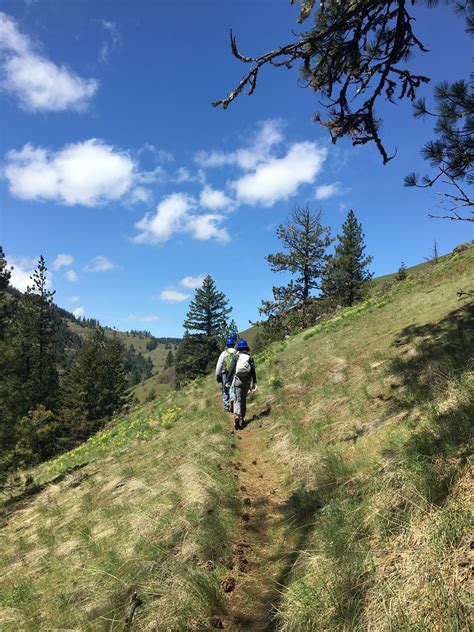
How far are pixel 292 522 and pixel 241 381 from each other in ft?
20.3

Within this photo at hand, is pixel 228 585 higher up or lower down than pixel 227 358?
lower down

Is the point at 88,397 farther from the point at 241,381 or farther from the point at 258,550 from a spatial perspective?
the point at 258,550

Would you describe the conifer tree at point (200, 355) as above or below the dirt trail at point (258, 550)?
above

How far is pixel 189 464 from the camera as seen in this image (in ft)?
25.2

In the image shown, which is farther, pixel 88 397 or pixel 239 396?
pixel 88 397

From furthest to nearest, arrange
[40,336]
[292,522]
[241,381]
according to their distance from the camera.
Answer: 1. [40,336]
2. [241,381]
3. [292,522]

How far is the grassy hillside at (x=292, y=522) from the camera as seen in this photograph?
10.2 feet

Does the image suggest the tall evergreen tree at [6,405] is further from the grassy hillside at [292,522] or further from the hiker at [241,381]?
the hiker at [241,381]

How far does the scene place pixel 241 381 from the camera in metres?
11.2

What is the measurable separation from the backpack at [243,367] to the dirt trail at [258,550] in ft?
11.0

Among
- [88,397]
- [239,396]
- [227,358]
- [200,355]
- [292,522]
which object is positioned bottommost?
[292,522]

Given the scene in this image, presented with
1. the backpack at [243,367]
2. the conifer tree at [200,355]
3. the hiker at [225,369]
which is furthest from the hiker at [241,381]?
the conifer tree at [200,355]

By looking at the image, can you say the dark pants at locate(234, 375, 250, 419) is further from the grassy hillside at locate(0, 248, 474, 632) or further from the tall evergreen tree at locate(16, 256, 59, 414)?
the tall evergreen tree at locate(16, 256, 59, 414)

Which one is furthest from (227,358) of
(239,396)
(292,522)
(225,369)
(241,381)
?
(292,522)
